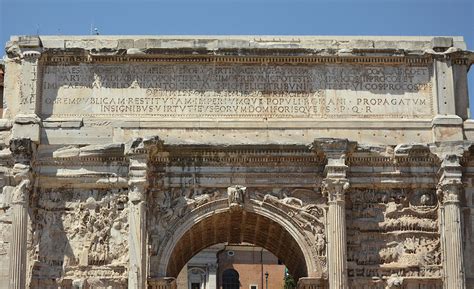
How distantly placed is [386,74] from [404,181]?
229 centimetres

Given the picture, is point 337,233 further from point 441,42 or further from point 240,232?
point 441,42

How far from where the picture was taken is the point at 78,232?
19375mm

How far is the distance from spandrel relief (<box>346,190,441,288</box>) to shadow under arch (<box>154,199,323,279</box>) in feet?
3.07

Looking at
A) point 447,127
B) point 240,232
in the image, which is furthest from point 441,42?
point 240,232

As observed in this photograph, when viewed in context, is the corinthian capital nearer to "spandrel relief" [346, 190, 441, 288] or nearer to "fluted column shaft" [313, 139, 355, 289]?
"fluted column shaft" [313, 139, 355, 289]

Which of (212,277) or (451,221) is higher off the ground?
(212,277)

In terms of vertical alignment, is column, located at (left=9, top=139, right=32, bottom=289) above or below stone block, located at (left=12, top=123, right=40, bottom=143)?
below

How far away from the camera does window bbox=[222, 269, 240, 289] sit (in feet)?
156

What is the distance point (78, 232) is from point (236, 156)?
3.36 m

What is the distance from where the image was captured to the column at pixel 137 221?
18.6 m

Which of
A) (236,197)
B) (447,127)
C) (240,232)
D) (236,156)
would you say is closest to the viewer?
(236,197)

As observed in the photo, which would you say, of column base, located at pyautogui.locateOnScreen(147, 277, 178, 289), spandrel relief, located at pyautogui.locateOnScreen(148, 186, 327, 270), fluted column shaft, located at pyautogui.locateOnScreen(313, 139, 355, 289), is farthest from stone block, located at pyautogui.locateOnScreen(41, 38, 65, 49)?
fluted column shaft, located at pyautogui.locateOnScreen(313, 139, 355, 289)

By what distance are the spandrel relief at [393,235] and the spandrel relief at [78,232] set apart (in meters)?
4.43

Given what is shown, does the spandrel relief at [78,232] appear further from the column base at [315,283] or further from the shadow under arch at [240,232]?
the column base at [315,283]
